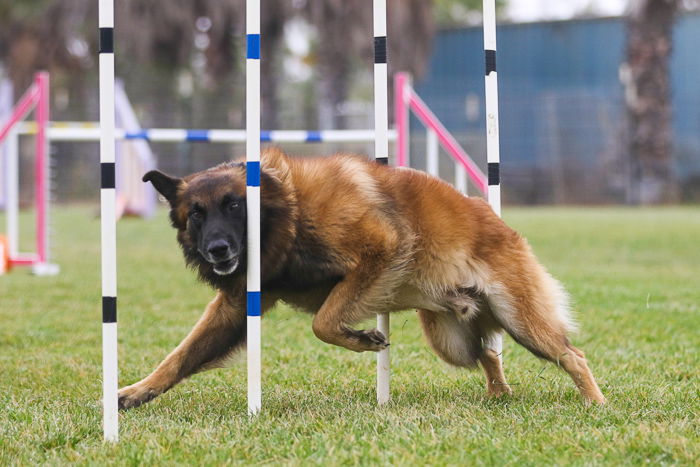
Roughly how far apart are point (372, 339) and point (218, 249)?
0.74 metres

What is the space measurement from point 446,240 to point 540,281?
47cm

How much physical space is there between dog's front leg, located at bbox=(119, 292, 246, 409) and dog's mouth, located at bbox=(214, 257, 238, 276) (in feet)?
1.08

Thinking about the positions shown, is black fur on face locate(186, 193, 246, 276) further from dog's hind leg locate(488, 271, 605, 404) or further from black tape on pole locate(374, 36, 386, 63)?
dog's hind leg locate(488, 271, 605, 404)

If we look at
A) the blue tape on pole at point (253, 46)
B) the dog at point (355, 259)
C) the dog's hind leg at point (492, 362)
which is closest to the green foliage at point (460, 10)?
the dog's hind leg at point (492, 362)

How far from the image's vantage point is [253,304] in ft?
11.4

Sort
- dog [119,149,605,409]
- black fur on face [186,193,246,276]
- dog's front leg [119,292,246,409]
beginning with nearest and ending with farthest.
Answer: black fur on face [186,193,246,276], dog [119,149,605,409], dog's front leg [119,292,246,409]

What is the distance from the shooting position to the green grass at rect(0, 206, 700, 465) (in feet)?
9.80

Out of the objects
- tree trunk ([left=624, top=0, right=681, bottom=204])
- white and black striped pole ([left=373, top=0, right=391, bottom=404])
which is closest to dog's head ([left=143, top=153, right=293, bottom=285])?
white and black striped pole ([left=373, top=0, right=391, bottom=404])

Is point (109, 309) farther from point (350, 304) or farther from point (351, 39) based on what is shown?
point (351, 39)

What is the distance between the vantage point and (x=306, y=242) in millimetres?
3621

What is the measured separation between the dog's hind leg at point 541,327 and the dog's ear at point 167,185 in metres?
1.38

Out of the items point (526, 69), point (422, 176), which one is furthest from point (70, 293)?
point (526, 69)

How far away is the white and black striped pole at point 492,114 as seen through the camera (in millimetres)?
4023

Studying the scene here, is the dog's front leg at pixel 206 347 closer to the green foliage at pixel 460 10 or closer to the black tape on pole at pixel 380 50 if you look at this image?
the black tape on pole at pixel 380 50
